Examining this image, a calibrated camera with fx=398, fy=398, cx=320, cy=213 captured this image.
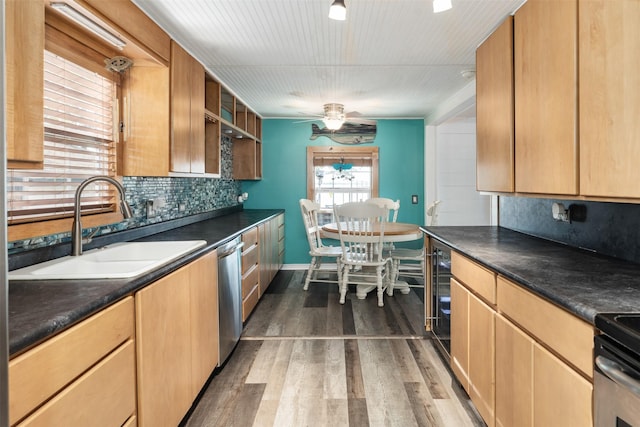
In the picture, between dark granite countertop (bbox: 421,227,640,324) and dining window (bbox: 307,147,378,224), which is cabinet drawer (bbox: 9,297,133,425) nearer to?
dark granite countertop (bbox: 421,227,640,324)

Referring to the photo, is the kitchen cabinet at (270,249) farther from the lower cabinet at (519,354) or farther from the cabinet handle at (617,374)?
the cabinet handle at (617,374)

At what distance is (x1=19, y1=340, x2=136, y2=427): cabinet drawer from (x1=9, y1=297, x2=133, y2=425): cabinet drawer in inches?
1.0

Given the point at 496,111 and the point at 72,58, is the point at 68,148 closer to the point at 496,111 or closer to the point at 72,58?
the point at 72,58

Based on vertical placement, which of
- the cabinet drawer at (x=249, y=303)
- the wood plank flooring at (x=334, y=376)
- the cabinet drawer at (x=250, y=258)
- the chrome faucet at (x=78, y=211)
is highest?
the chrome faucet at (x=78, y=211)

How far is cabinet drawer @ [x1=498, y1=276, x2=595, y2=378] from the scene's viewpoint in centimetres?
108

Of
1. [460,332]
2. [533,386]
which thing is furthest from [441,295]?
[533,386]

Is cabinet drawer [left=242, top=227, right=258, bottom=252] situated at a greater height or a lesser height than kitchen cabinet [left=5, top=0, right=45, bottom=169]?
lesser

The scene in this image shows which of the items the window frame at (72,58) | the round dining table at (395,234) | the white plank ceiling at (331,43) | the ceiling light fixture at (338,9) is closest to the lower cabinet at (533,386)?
the ceiling light fixture at (338,9)

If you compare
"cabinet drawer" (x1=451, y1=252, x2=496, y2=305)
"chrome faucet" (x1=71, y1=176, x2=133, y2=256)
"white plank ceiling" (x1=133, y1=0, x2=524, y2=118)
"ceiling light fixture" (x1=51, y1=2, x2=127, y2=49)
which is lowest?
"cabinet drawer" (x1=451, y1=252, x2=496, y2=305)

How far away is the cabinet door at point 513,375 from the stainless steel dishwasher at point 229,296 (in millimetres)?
1623

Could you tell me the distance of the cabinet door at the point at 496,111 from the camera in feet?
6.78

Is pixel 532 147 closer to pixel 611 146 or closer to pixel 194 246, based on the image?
pixel 611 146

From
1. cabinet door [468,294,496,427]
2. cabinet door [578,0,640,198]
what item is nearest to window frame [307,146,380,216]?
cabinet door [468,294,496,427]

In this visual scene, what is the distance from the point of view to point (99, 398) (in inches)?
47.4
